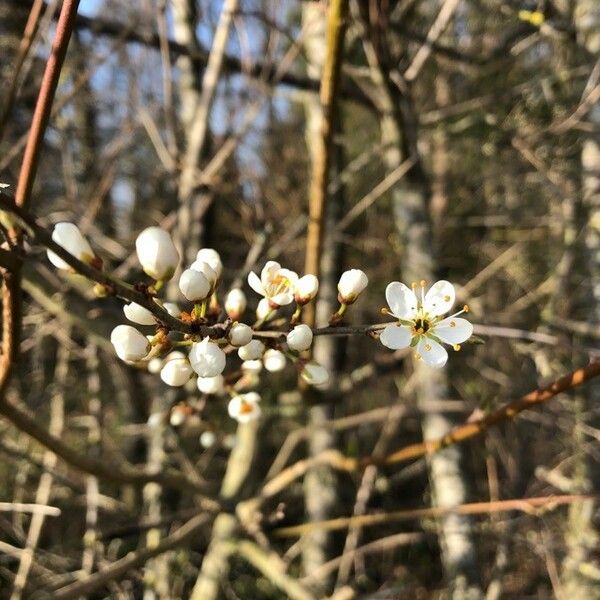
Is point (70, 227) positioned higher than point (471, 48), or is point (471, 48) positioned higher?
point (471, 48)

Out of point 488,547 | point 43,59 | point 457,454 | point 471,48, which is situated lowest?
point 488,547

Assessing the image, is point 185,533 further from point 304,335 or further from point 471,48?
point 471,48

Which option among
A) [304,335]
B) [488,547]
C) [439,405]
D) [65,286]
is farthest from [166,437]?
[488,547]

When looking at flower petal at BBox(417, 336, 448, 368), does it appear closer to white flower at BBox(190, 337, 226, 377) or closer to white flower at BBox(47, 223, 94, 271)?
white flower at BBox(190, 337, 226, 377)

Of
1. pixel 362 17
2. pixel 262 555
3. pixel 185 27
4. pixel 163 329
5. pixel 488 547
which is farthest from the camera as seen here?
pixel 488 547

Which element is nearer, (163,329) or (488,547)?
(163,329)

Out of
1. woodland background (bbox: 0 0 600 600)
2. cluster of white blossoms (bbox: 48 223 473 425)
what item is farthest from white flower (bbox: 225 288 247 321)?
woodland background (bbox: 0 0 600 600)
